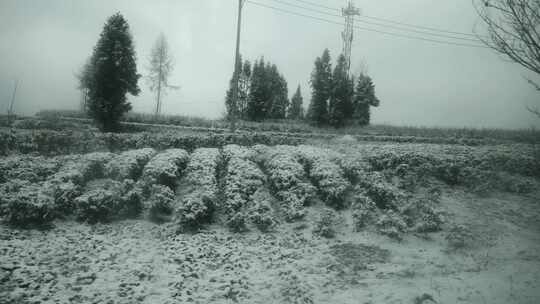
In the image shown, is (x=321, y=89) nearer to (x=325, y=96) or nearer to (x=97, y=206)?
(x=325, y=96)

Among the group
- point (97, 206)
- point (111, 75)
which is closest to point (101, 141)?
point (97, 206)

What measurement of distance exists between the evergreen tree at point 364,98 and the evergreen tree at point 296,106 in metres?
19.4

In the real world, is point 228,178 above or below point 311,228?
above

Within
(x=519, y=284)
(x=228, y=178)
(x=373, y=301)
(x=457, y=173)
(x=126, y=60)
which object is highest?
(x=126, y=60)

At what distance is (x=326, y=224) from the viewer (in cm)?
891

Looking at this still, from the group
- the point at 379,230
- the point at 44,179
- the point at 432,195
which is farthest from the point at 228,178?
the point at 432,195

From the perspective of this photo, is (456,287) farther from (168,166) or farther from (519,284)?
(168,166)

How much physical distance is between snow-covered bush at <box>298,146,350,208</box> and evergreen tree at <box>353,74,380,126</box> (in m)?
38.0

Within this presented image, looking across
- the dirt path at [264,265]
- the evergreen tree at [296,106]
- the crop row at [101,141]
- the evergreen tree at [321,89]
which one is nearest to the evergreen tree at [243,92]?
the evergreen tree at [321,89]

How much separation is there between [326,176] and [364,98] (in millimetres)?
41285

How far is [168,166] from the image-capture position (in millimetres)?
11203

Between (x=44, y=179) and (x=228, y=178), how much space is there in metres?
6.85

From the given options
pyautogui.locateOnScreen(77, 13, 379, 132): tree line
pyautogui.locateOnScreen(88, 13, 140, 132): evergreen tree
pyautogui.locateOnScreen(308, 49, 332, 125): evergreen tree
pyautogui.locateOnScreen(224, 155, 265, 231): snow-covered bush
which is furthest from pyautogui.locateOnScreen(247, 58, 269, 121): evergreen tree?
pyautogui.locateOnScreen(224, 155, 265, 231): snow-covered bush

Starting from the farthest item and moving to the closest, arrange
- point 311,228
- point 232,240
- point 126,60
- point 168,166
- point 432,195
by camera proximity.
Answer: point 126,60 < point 168,166 < point 432,195 < point 311,228 < point 232,240
